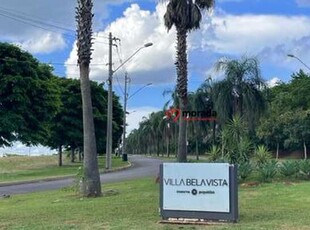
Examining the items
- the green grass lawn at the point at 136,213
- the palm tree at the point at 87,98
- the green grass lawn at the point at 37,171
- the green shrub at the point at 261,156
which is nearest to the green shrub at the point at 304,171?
the green shrub at the point at 261,156

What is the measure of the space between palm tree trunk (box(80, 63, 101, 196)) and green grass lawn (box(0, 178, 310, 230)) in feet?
1.81

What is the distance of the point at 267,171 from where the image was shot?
21359mm

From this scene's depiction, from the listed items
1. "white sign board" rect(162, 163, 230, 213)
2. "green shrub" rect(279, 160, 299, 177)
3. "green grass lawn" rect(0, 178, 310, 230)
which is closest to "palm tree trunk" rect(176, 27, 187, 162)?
"green shrub" rect(279, 160, 299, 177)

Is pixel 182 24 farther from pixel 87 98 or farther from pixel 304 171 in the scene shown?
pixel 304 171

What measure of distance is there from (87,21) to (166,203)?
8.78m

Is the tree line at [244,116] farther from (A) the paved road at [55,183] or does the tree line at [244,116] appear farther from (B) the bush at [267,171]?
(A) the paved road at [55,183]

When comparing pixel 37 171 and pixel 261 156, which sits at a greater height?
pixel 261 156

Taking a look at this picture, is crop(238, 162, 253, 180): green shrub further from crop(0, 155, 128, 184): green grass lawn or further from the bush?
crop(0, 155, 128, 184): green grass lawn

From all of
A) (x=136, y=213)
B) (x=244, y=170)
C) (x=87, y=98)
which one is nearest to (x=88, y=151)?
(x=87, y=98)

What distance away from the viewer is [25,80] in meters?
38.4

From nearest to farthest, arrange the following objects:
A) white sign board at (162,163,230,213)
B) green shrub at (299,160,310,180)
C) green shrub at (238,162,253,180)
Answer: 1. white sign board at (162,163,230,213)
2. green shrub at (238,162,253,180)
3. green shrub at (299,160,310,180)

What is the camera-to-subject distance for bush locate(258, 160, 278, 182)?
69.9 feet

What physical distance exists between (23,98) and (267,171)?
21575 mm

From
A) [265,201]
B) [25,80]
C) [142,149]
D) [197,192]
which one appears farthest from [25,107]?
[142,149]
